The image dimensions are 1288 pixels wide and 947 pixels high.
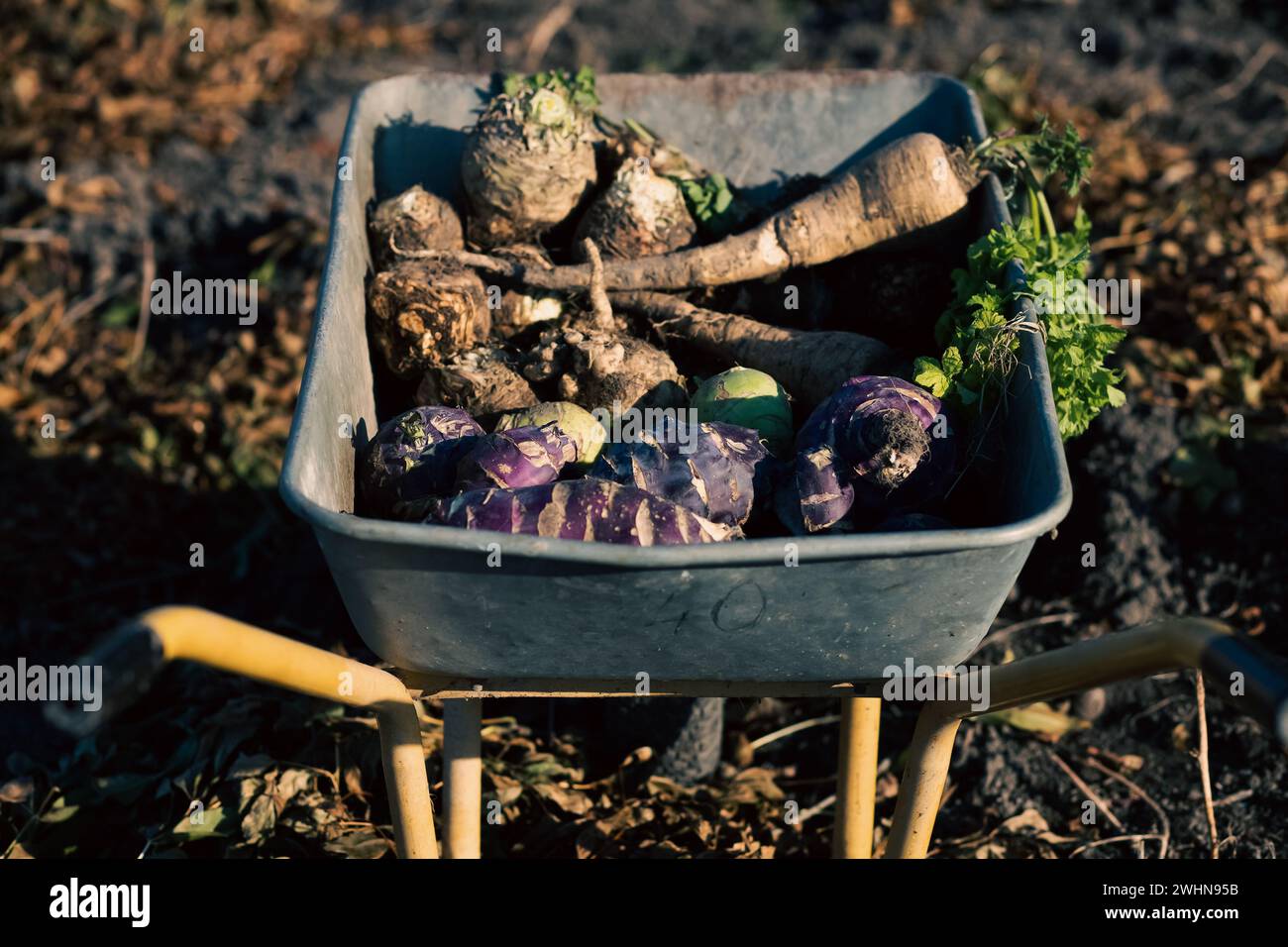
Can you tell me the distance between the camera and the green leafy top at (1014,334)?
248cm

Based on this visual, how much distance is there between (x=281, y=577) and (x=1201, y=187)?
4.26 m

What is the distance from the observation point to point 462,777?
262 cm

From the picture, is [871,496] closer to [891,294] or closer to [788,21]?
[891,294]

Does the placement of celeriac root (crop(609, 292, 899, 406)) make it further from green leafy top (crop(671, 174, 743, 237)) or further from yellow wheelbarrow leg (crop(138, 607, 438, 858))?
yellow wheelbarrow leg (crop(138, 607, 438, 858))

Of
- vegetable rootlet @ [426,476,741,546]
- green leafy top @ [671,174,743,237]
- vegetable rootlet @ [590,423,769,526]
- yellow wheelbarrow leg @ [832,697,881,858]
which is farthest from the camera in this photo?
green leafy top @ [671,174,743,237]

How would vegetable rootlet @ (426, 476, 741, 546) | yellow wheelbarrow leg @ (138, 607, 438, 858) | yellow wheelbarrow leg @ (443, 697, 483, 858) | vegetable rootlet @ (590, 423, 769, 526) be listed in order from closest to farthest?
yellow wheelbarrow leg @ (138, 607, 438, 858) → vegetable rootlet @ (426, 476, 741, 546) → vegetable rootlet @ (590, 423, 769, 526) → yellow wheelbarrow leg @ (443, 697, 483, 858)

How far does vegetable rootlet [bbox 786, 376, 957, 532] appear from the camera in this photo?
230 cm

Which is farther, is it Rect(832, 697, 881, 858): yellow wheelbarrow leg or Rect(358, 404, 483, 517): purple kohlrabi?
Rect(832, 697, 881, 858): yellow wheelbarrow leg

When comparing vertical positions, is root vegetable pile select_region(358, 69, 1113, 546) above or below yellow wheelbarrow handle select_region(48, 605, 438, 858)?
above

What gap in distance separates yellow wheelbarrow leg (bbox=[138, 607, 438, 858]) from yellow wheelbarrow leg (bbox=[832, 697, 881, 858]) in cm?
99

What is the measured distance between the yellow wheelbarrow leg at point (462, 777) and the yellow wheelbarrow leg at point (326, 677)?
15 centimetres

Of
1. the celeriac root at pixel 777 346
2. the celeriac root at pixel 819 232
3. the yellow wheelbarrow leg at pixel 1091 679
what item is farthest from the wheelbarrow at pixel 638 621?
the celeriac root at pixel 819 232

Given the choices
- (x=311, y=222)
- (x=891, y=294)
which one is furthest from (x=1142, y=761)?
(x=311, y=222)

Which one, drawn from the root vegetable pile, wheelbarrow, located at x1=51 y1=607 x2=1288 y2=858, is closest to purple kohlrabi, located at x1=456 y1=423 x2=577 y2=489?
the root vegetable pile
